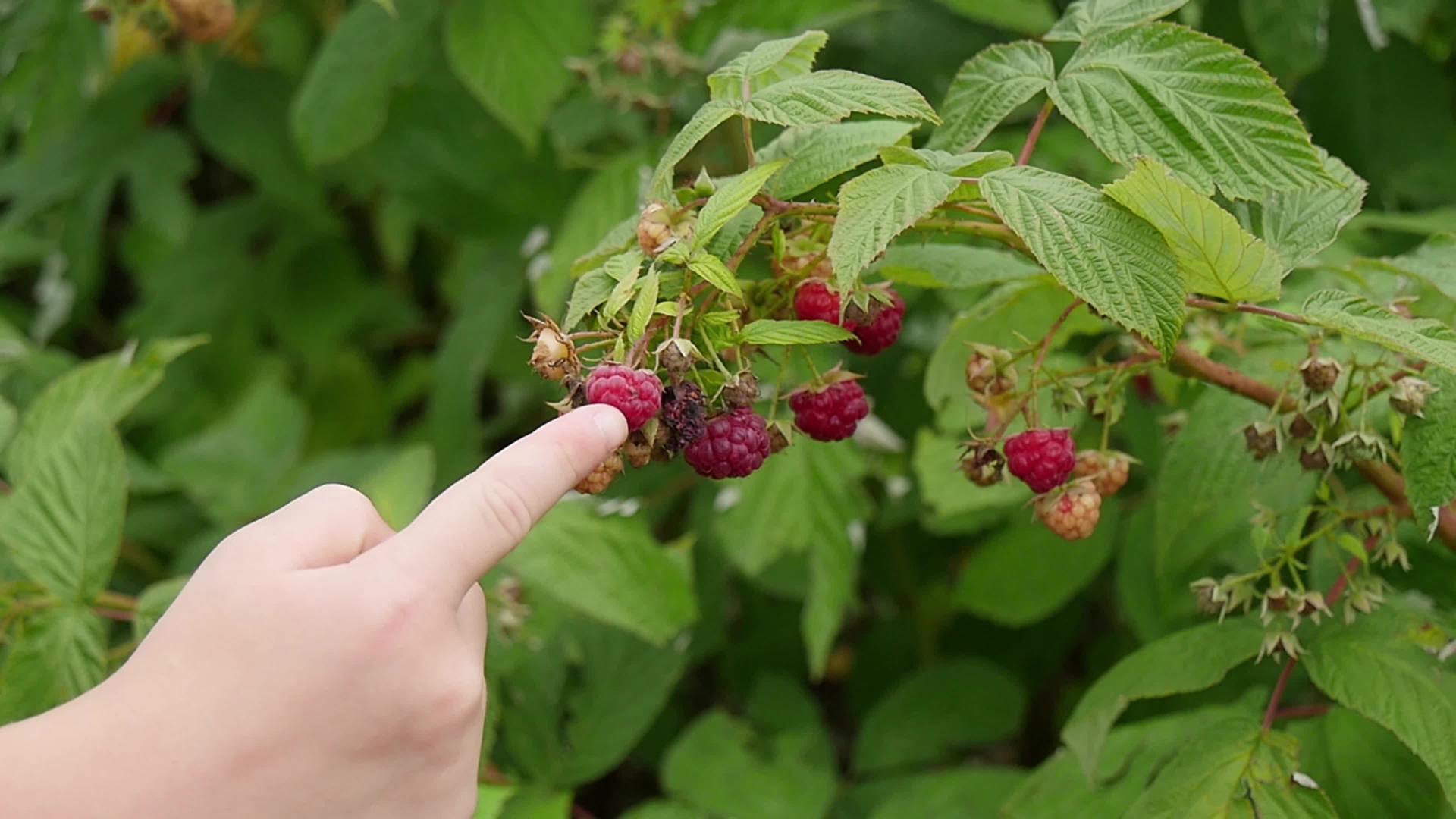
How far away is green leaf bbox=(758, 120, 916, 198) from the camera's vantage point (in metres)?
0.90

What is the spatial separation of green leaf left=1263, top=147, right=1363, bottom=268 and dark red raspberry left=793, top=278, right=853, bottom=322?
37 cm

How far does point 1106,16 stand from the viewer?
991mm

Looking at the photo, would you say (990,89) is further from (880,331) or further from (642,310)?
(642,310)

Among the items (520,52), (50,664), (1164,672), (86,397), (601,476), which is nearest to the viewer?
(601,476)

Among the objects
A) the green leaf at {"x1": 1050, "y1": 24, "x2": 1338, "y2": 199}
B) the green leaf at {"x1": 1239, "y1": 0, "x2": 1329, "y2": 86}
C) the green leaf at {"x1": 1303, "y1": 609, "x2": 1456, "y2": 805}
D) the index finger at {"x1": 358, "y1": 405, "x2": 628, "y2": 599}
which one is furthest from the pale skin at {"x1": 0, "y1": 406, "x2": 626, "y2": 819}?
the green leaf at {"x1": 1239, "y1": 0, "x2": 1329, "y2": 86}

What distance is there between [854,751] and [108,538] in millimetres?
1221

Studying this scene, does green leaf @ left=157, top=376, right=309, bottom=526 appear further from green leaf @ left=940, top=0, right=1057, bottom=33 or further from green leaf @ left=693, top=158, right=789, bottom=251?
green leaf @ left=693, top=158, right=789, bottom=251

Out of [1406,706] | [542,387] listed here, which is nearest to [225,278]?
[542,387]

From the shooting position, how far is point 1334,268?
Result: 1120 mm

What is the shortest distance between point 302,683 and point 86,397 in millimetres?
1044

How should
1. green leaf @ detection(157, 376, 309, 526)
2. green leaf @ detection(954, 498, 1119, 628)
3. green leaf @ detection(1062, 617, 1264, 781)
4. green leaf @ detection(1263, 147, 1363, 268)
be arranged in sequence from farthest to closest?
green leaf @ detection(157, 376, 309, 526)
green leaf @ detection(954, 498, 1119, 628)
green leaf @ detection(1062, 617, 1264, 781)
green leaf @ detection(1263, 147, 1363, 268)

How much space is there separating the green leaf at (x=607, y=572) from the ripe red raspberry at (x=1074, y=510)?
0.69 metres

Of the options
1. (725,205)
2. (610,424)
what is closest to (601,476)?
(610,424)

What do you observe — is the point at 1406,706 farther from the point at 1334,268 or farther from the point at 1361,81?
the point at 1361,81
